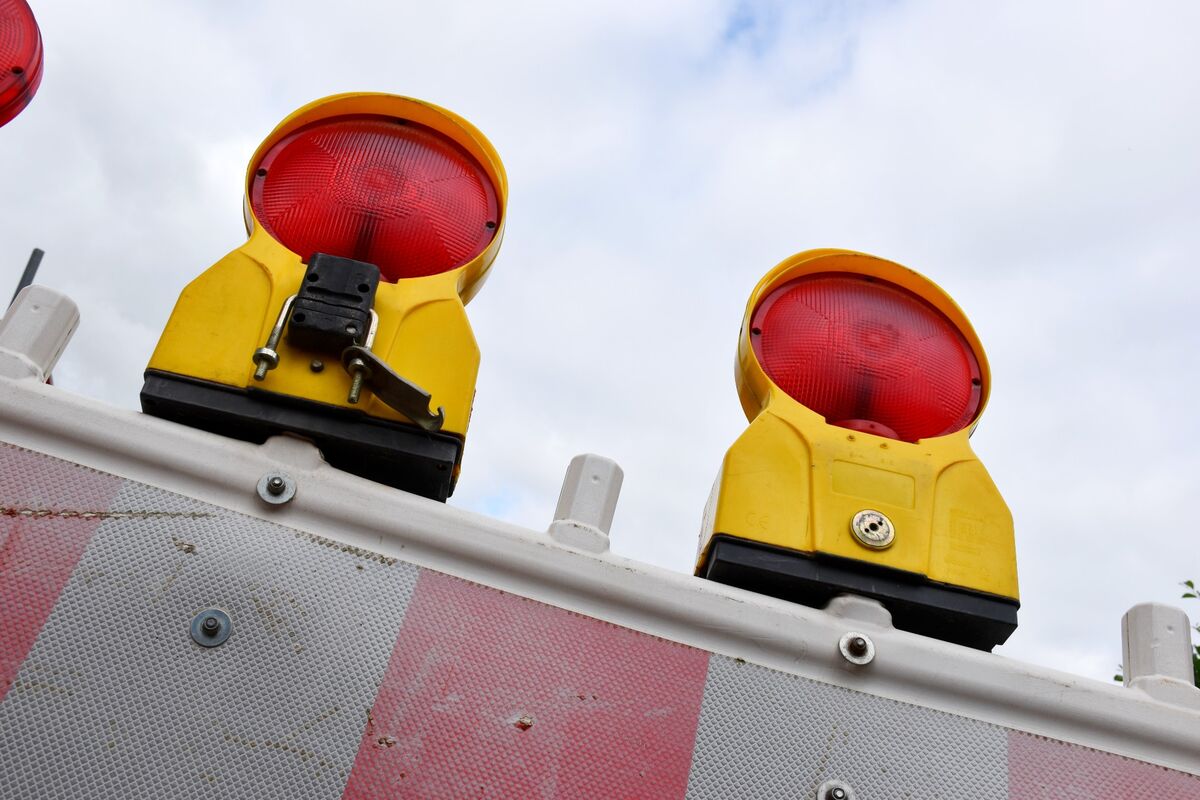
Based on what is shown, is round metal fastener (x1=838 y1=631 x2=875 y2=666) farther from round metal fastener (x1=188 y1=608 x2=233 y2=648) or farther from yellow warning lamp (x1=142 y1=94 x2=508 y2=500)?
round metal fastener (x1=188 y1=608 x2=233 y2=648)

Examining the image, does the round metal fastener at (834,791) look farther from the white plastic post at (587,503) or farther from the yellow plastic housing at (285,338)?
the yellow plastic housing at (285,338)

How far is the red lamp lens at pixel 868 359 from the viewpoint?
5.45ft

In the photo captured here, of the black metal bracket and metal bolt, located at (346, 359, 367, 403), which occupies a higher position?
metal bolt, located at (346, 359, 367, 403)

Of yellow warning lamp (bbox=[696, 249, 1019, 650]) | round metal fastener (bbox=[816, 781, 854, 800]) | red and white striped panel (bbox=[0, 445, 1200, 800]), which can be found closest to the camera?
red and white striped panel (bbox=[0, 445, 1200, 800])

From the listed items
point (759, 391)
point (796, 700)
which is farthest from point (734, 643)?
point (759, 391)

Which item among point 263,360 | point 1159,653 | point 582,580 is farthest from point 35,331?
point 1159,653

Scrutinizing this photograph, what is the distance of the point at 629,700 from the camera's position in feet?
3.99

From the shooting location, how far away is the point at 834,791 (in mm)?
1200

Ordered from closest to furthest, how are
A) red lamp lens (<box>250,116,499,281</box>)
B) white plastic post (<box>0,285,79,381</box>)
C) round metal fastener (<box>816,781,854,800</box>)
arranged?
round metal fastener (<box>816,781,854,800</box>), white plastic post (<box>0,285,79,381</box>), red lamp lens (<box>250,116,499,281</box>)

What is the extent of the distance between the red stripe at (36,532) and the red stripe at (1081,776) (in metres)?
1.17

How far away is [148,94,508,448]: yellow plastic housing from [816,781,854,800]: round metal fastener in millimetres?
672

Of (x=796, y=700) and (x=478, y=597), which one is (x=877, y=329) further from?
(x=478, y=597)

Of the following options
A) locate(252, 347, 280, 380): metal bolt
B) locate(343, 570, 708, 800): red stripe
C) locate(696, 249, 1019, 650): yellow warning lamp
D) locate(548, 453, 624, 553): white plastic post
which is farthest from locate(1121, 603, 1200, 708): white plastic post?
locate(252, 347, 280, 380): metal bolt

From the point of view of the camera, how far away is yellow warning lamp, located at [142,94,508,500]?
1.39 m
